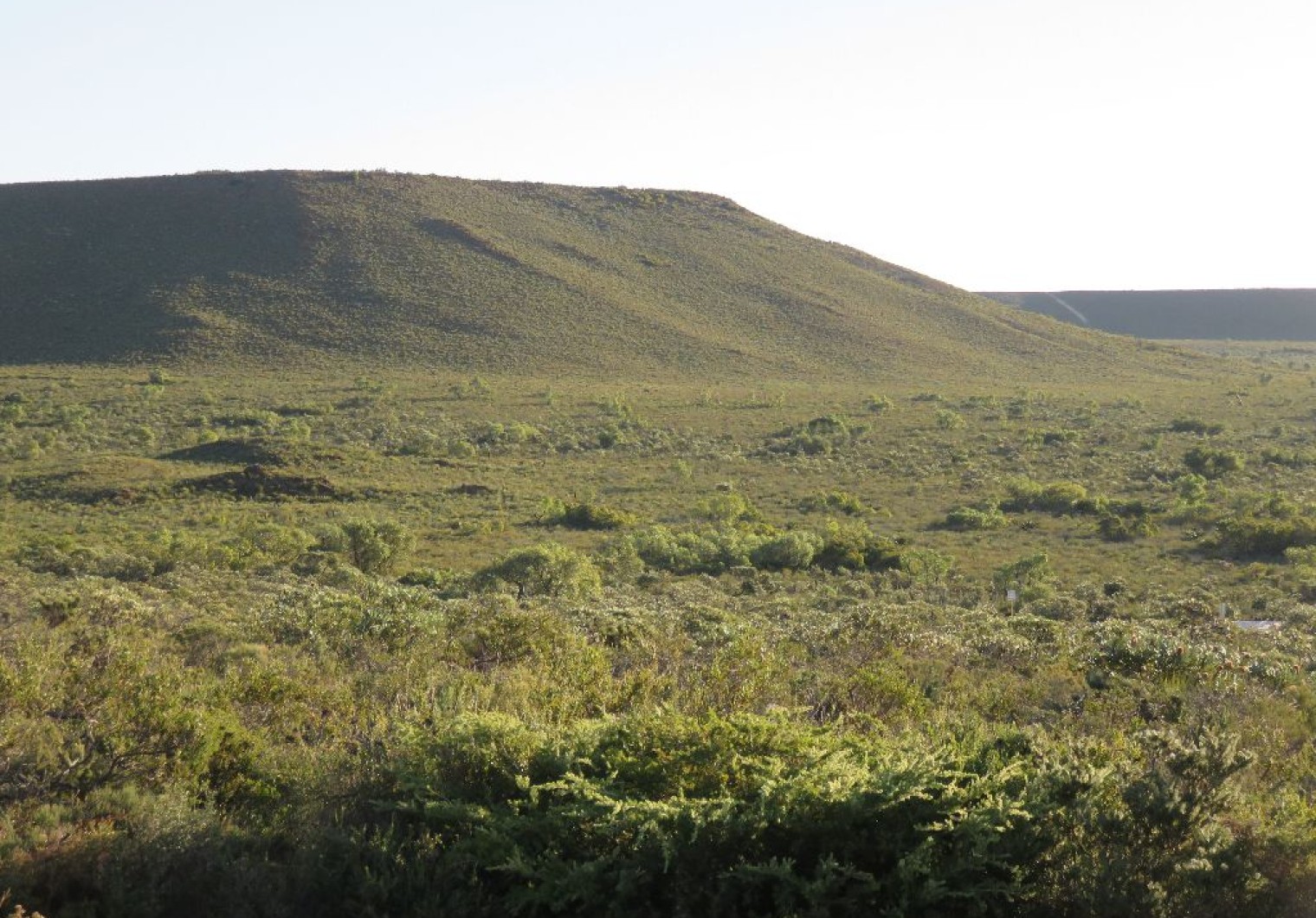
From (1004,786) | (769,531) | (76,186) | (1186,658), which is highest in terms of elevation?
(76,186)

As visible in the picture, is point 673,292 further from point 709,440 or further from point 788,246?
Result: point 709,440

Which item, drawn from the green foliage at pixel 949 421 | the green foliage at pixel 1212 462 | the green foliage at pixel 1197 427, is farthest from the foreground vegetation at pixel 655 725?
the green foliage at pixel 949 421

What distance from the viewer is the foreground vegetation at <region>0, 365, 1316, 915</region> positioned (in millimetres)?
4496

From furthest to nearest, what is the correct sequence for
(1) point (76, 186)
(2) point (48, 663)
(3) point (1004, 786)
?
(1) point (76, 186) < (2) point (48, 663) < (3) point (1004, 786)

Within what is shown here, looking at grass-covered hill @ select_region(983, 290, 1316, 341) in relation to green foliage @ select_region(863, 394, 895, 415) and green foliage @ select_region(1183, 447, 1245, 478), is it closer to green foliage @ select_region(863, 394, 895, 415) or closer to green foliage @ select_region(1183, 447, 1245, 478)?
green foliage @ select_region(863, 394, 895, 415)

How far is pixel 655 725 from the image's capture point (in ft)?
17.4

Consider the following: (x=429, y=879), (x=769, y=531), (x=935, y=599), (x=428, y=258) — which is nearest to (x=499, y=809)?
(x=429, y=879)

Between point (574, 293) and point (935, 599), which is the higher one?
point (574, 293)

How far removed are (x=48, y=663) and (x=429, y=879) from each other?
11.8ft

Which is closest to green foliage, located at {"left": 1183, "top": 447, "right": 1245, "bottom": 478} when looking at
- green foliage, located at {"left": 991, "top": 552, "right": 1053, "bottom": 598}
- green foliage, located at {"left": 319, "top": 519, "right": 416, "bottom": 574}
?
green foliage, located at {"left": 991, "top": 552, "right": 1053, "bottom": 598}

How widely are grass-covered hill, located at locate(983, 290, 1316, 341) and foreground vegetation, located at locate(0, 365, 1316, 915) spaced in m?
106

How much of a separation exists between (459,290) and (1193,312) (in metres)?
92.2

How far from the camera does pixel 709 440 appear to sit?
4403cm

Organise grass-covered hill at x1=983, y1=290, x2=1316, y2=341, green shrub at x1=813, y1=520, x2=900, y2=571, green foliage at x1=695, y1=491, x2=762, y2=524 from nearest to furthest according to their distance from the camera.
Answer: green shrub at x1=813, y1=520, x2=900, y2=571 → green foliage at x1=695, y1=491, x2=762, y2=524 → grass-covered hill at x1=983, y1=290, x2=1316, y2=341
